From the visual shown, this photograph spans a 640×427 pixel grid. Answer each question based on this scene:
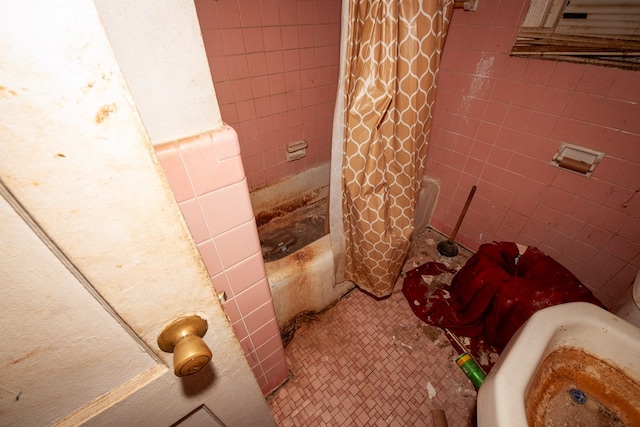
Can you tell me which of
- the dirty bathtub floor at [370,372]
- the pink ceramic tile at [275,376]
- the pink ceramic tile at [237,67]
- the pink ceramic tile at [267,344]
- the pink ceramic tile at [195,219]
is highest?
the pink ceramic tile at [237,67]

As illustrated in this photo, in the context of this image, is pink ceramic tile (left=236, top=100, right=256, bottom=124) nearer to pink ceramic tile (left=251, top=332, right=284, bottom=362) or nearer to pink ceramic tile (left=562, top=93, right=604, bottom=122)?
pink ceramic tile (left=251, top=332, right=284, bottom=362)

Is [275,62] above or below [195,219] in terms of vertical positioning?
above

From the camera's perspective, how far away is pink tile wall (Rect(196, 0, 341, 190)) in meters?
1.66

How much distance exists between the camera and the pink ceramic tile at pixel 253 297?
3.07 feet

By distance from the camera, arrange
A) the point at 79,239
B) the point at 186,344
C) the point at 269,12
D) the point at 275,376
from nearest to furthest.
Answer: the point at 79,239
the point at 186,344
the point at 275,376
the point at 269,12

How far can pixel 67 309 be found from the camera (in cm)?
34

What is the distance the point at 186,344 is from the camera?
1.44 feet

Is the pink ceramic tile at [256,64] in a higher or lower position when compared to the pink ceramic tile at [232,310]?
higher

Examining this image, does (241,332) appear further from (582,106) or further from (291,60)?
(582,106)

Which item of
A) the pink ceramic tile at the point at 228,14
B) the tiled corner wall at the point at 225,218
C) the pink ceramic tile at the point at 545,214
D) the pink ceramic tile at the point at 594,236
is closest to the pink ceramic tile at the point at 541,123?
the pink ceramic tile at the point at 545,214

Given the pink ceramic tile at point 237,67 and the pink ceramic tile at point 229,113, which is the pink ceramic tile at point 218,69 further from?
the pink ceramic tile at point 229,113

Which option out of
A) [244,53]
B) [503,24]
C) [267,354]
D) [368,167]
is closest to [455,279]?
[368,167]

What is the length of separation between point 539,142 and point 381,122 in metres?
1.11

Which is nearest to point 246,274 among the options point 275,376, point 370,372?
point 275,376
